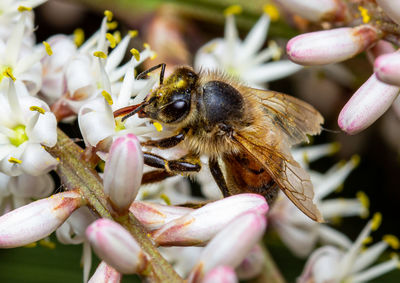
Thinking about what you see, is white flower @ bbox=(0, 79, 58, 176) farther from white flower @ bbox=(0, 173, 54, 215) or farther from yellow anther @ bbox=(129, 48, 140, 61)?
yellow anther @ bbox=(129, 48, 140, 61)

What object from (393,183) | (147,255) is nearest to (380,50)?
(147,255)

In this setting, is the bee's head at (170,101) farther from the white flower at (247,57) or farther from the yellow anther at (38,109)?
the white flower at (247,57)

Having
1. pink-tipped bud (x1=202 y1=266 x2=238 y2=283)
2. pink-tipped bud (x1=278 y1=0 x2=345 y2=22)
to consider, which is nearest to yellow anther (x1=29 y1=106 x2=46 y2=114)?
pink-tipped bud (x1=202 y1=266 x2=238 y2=283)

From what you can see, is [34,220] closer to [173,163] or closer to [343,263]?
[173,163]

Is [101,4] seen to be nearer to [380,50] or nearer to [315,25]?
[315,25]

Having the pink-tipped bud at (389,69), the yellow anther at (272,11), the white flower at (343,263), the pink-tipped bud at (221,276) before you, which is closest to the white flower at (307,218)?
the white flower at (343,263)

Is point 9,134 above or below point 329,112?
above

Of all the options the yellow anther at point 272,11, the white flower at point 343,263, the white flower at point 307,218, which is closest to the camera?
the white flower at point 343,263
